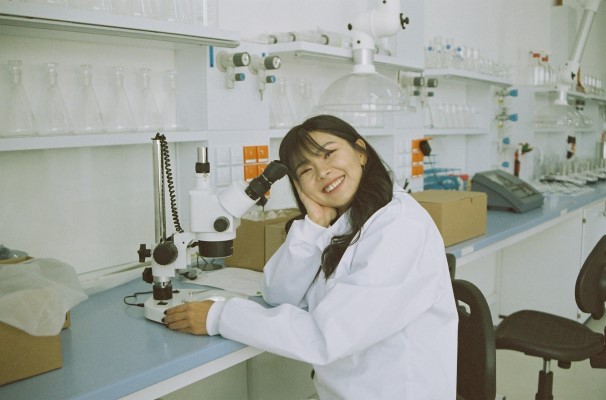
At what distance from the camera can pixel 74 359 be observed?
3.96 ft

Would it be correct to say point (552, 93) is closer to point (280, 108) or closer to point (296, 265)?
point (280, 108)

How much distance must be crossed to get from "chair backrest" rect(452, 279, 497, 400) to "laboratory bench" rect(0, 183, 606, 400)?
587mm

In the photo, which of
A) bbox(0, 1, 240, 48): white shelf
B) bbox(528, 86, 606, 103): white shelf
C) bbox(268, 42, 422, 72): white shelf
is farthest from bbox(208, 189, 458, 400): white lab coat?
bbox(528, 86, 606, 103): white shelf

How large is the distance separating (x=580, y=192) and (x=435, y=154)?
99 centimetres

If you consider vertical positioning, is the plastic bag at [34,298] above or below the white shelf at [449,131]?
below

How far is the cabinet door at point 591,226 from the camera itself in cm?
358

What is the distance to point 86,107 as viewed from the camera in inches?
76.4

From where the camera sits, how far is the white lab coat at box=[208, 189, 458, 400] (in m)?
1.21

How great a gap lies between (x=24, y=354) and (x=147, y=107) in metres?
1.17

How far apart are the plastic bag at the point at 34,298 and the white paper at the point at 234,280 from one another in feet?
1.68

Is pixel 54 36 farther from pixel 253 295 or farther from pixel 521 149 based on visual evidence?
pixel 521 149

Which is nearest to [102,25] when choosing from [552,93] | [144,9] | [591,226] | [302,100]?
[144,9]

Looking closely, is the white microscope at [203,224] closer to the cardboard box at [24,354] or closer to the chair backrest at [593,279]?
the cardboard box at [24,354]

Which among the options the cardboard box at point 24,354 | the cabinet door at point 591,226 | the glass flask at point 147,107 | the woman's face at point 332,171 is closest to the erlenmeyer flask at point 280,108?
the glass flask at point 147,107
